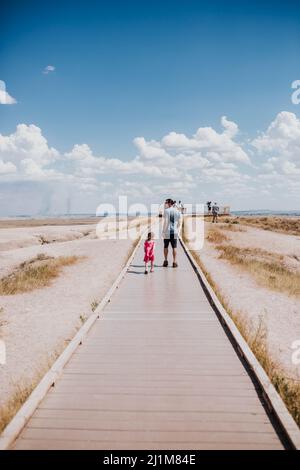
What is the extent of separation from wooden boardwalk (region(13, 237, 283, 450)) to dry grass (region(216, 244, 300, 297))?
8285mm

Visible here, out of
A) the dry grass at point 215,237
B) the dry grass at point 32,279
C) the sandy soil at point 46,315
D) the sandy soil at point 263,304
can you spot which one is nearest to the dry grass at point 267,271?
the sandy soil at point 263,304

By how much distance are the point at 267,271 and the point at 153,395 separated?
15.2 m

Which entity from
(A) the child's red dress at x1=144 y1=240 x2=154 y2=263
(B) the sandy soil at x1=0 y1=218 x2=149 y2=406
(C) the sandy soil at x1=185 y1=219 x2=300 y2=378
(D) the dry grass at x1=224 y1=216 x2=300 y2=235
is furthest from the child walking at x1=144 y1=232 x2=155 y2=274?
(D) the dry grass at x1=224 y1=216 x2=300 y2=235

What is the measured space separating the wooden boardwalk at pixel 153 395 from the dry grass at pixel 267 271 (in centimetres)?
828

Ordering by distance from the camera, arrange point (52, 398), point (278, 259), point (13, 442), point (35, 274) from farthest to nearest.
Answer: point (278, 259), point (35, 274), point (52, 398), point (13, 442)

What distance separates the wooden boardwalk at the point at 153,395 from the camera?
393cm

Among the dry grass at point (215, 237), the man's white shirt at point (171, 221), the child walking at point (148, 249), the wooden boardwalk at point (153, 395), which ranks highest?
the man's white shirt at point (171, 221)

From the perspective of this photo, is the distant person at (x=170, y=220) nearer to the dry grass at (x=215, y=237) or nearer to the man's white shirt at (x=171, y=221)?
the man's white shirt at (x=171, y=221)

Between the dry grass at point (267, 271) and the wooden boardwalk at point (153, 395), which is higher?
the wooden boardwalk at point (153, 395)

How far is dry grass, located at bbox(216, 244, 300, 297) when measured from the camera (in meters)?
15.7

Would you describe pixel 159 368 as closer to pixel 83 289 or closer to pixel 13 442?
pixel 13 442

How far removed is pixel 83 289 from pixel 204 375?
31.1ft
